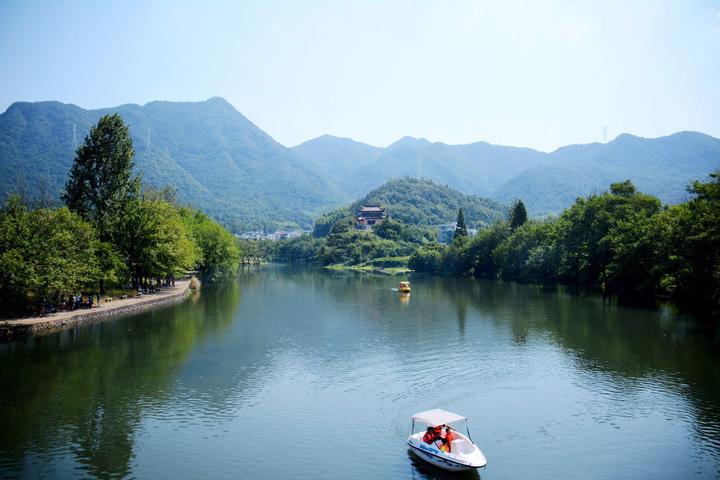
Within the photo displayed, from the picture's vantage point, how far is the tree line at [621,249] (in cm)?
5105

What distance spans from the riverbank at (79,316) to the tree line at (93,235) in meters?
2.22

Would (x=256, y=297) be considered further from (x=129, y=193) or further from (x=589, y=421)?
(x=589, y=421)

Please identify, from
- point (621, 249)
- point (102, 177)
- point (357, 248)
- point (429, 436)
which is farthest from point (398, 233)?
point (429, 436)

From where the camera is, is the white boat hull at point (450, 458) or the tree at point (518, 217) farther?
the tree at point (518, 217)

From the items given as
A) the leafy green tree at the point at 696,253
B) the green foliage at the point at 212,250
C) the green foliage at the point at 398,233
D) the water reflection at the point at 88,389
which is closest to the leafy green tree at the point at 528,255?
the leafy green tree at the point at 696,253

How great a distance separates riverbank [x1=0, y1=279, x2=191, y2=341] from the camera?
140 feet

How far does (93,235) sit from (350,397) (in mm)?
39604

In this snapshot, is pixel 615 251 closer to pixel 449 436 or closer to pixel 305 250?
pixel 449 436

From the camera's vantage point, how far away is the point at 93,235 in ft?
189

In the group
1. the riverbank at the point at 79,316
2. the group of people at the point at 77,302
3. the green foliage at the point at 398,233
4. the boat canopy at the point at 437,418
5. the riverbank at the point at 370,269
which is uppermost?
the green foliage at the point at 398,233

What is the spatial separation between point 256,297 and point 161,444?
5303 cm

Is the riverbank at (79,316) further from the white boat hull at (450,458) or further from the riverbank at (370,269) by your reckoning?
the riverbank at (370,269)

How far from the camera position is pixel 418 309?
63.6 metres

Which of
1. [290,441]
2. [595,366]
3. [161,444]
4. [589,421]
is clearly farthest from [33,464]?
[595,366]
